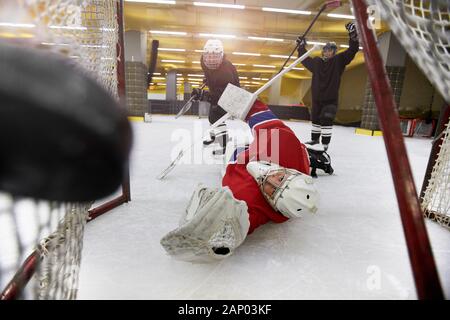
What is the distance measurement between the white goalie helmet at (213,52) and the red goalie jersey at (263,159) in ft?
2.89

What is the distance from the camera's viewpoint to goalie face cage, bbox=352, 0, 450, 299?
0.27 meters

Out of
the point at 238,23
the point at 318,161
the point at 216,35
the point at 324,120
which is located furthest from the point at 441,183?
the point at 216,35

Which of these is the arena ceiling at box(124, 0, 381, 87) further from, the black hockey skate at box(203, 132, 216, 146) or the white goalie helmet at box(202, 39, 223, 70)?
the white goalie helmet at box(202, 39, 223, 70)

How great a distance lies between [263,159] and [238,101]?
1.19 ft

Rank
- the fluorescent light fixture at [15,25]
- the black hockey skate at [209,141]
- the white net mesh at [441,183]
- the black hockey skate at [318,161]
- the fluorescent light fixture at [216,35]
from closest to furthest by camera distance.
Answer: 1. the fluorescent light fixture at [15,25]
2. the white net mesh at [441,183]
3. the black hockey skate at [318,161]
4. the black hockey skate at [209,141]
5. the fluorescent light fixture at [216,35]

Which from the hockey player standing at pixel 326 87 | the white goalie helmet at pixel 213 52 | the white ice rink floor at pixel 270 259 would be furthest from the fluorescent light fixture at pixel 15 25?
the hockey player standing at pixel 326 87

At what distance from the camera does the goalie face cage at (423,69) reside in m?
0.27

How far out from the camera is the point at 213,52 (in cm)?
165

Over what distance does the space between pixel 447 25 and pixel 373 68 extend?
0.09 metres

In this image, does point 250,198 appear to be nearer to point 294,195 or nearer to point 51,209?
point 294,195

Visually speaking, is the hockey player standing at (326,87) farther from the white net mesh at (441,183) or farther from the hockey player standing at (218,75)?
the white net mesh at (441,183)
